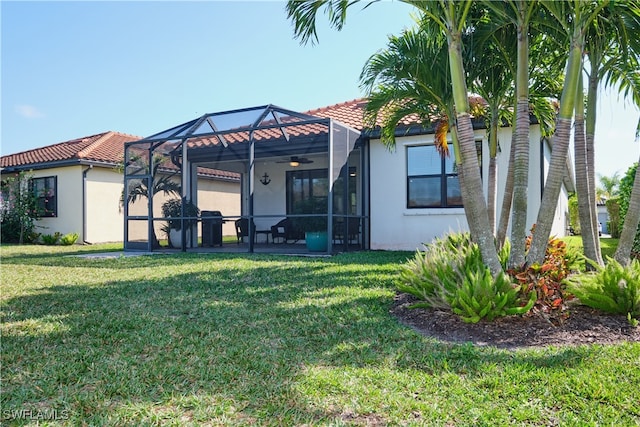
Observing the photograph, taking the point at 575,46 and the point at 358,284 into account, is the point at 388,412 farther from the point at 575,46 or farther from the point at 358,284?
the point at 575,46

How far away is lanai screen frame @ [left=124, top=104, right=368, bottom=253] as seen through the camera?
1057 cm

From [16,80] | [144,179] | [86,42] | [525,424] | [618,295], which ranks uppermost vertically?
[86,42]

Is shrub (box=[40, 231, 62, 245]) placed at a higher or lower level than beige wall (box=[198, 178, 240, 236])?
lower

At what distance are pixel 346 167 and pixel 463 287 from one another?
715 cm

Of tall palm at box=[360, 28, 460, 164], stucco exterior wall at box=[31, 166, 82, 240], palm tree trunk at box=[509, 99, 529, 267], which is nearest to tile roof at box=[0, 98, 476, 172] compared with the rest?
stucco exterior wall at box=[31, 166, 82, 240]

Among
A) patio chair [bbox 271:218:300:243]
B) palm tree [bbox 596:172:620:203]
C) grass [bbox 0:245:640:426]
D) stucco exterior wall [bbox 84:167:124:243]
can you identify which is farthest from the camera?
palm tree [bbox 596:172:620:203]

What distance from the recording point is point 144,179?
41.0 feet

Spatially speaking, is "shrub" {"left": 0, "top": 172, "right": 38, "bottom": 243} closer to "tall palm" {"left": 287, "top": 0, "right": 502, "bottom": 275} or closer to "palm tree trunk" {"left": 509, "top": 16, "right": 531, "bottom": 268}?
"tall palm" {"left": 287, "top": 0, "right": 502, "bottom": 275}

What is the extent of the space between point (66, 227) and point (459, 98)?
57.2ft

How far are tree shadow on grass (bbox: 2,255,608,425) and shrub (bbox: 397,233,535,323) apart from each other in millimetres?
514

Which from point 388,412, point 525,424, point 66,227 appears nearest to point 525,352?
point 525,424

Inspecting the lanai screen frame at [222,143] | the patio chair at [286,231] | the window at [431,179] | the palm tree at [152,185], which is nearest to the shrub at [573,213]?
the window at [431,179]

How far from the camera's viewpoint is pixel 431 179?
11.2 m

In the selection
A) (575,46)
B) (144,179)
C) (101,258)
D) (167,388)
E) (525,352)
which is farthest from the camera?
(144,179)
